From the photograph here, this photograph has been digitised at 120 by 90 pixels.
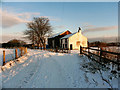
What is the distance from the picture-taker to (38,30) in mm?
32750

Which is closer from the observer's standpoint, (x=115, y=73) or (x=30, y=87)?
(x=30, y=87)

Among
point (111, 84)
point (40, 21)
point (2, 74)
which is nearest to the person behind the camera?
point (111, 84)

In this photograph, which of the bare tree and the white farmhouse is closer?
the white farmhouse

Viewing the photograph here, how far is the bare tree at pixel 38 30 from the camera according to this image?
32844 millimetres

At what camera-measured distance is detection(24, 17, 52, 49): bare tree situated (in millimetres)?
32844

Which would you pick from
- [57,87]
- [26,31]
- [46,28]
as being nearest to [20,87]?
[57,87]

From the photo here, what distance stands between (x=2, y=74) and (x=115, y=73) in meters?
7.44

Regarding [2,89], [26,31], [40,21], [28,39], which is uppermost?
[40,21]

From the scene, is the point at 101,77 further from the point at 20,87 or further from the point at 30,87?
the point at 20,87

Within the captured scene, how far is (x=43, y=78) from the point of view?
209 inches

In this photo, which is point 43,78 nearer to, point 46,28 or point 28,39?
point 46,28

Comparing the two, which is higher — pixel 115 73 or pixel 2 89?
pixel 115 73

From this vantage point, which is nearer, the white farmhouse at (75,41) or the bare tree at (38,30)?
the white farmhouse at (75,41)

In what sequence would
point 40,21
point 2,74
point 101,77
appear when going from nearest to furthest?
point 101,77 < point 2,74 < point 40,21
